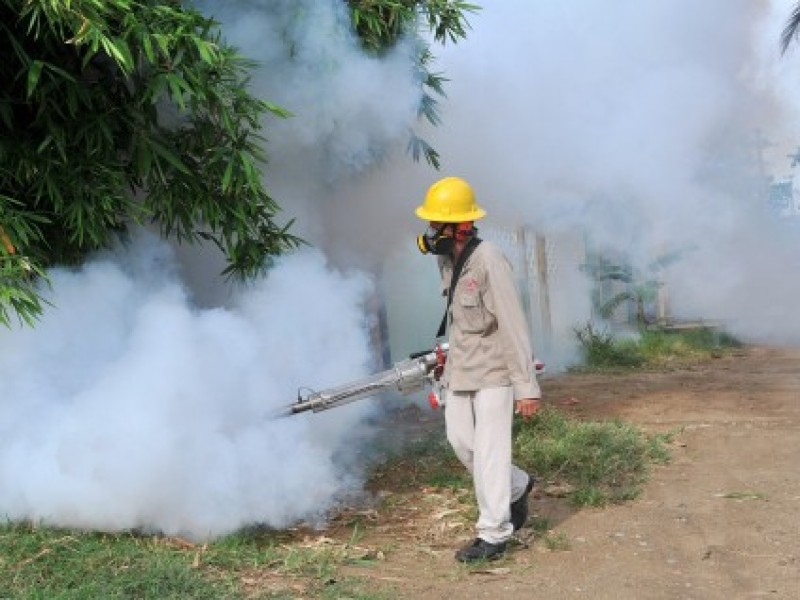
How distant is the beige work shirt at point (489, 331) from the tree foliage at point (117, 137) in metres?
1.14

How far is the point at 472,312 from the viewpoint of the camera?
4574 mm

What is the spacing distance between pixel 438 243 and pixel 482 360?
596mm

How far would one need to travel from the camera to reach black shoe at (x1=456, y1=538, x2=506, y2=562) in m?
4.45

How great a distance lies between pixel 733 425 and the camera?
23.2 feet

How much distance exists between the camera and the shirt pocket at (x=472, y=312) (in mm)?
4551

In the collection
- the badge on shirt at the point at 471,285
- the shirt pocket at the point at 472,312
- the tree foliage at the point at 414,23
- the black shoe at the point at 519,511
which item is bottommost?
the black shoe at the point at 519,511

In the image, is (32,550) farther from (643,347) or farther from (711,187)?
(711,187)

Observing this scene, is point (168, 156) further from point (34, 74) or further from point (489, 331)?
point (489, 331)

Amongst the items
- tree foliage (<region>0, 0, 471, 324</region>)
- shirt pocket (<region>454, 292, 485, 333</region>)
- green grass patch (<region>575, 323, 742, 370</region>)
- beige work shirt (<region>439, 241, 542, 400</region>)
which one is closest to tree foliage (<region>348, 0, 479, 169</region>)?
tree foliage (<region>0, 0, 471, 324</region>)

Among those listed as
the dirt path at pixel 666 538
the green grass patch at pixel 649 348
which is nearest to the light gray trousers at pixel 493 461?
the dirt path at pixel 666 538

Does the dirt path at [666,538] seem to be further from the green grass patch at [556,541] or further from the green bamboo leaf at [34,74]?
the green bamboo leaf at [34,74]

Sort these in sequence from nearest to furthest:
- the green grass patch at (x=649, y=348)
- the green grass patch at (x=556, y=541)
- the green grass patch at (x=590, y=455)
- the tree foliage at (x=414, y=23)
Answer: the green grass patch at (x=556, y=541)
the tree foliage at (x=414, y=23)
the green grass patch at (x=590, y=455)
the green grass patch at (x=649, y=348)

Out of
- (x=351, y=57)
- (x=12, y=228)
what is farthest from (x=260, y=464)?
(x=351, y=57)

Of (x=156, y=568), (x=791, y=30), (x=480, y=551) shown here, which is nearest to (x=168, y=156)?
(x=156, y=568)
